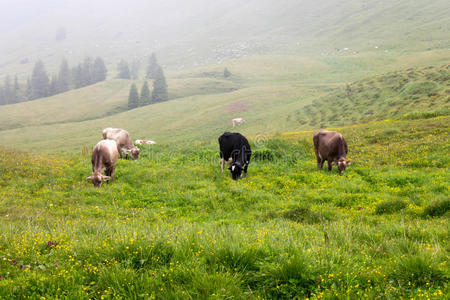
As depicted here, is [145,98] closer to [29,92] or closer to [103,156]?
[29,92]

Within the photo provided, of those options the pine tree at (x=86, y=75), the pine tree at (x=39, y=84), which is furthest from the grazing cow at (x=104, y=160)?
the pine tree at (x=86, y=75)

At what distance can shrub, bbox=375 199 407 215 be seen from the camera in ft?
28.8

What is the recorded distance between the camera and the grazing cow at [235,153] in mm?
14594

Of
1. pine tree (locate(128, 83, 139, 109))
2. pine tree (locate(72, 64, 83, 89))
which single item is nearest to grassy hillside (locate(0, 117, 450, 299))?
pine tree (locate(128, 83, 139, 109))

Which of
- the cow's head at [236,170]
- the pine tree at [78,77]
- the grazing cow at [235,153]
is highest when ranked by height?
the pine tree at [78,77]

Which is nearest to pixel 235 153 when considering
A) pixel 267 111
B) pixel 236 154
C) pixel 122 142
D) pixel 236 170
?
pixel 236 154

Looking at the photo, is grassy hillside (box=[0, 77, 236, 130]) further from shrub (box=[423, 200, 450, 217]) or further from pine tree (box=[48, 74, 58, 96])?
shrub (box=[423, 200, 450, 217])

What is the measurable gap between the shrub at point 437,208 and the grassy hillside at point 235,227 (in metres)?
0.03

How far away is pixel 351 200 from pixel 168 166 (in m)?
10.9

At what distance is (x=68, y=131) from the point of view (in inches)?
2453

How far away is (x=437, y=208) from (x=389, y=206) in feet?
4.16

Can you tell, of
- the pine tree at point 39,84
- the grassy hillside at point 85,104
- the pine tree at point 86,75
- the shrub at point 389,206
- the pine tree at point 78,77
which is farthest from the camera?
the pine tree at point 86,75

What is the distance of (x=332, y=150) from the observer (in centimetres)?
1486

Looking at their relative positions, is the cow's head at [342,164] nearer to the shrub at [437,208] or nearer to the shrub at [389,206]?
the shrub at [389,206]
